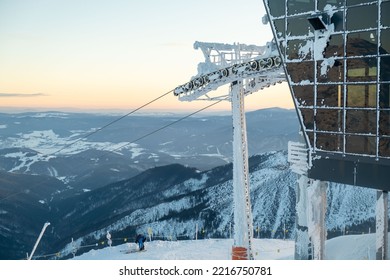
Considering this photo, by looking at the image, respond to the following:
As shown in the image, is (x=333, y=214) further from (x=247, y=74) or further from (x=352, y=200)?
(x=247, y=74)

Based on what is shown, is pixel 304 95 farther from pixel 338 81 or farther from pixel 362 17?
pixel 362 17

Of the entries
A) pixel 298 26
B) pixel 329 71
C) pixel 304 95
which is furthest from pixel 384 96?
pixel 298 26

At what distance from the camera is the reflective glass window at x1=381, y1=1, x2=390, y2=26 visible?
2050cm

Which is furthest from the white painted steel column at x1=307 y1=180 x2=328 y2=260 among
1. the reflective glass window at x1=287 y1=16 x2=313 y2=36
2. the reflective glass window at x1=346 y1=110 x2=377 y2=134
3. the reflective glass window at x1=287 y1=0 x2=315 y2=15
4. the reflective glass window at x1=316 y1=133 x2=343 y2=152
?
the reflective glass window at x1=287 y1=0 x2=315 y2=15

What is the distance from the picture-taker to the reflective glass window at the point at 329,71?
904 inches

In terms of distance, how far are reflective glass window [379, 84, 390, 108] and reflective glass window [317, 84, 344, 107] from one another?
183 cm

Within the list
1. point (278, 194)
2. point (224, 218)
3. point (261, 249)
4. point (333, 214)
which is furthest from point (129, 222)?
point (261, 249)

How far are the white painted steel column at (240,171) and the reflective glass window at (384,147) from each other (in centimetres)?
913

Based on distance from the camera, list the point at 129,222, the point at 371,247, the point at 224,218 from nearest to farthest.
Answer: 1. the point at 371,247
2. the point at 224,218
3. the point at 129,222

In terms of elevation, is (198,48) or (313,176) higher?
(198,48)

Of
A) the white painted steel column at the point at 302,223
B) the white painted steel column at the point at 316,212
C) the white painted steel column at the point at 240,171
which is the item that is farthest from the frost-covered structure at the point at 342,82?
the white painted steel column at the point at 240,171

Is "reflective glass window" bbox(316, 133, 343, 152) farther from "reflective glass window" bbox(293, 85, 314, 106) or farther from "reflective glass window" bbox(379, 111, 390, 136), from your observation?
"reflective glass window" bbox(379, 111, 390, 136)

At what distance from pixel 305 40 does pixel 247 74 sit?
5.67 metres

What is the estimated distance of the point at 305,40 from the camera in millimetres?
23484
